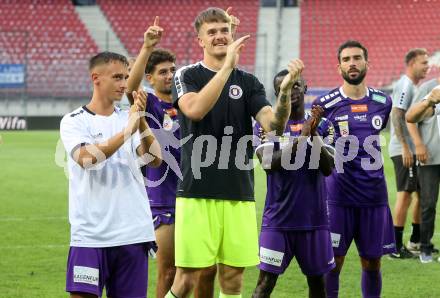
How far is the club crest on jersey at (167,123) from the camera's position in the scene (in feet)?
20.5

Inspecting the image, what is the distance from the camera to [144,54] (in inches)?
226

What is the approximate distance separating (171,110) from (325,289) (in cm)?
168

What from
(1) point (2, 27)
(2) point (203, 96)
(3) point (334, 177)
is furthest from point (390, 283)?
(1) point (2, 27)

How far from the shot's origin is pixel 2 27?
34594mm

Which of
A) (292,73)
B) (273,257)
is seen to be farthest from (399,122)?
(292,73)

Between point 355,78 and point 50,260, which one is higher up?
point 355,78

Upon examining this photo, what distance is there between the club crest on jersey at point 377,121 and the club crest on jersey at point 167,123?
5.05 feet

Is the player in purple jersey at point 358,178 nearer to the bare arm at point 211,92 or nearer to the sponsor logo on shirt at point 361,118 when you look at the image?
the sponsor logo on shirt at point 361,118

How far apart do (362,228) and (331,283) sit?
491 mm

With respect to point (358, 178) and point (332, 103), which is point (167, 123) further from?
point (358, 178)

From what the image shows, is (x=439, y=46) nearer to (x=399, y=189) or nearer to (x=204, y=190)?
(x=399, y=189)

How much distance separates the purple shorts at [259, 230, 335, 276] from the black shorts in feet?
12.3

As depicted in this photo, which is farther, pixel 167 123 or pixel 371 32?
pixel 371 32

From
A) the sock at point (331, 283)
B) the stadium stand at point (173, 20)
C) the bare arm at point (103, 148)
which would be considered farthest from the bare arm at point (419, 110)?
the stadium stand at point (173, 20)
